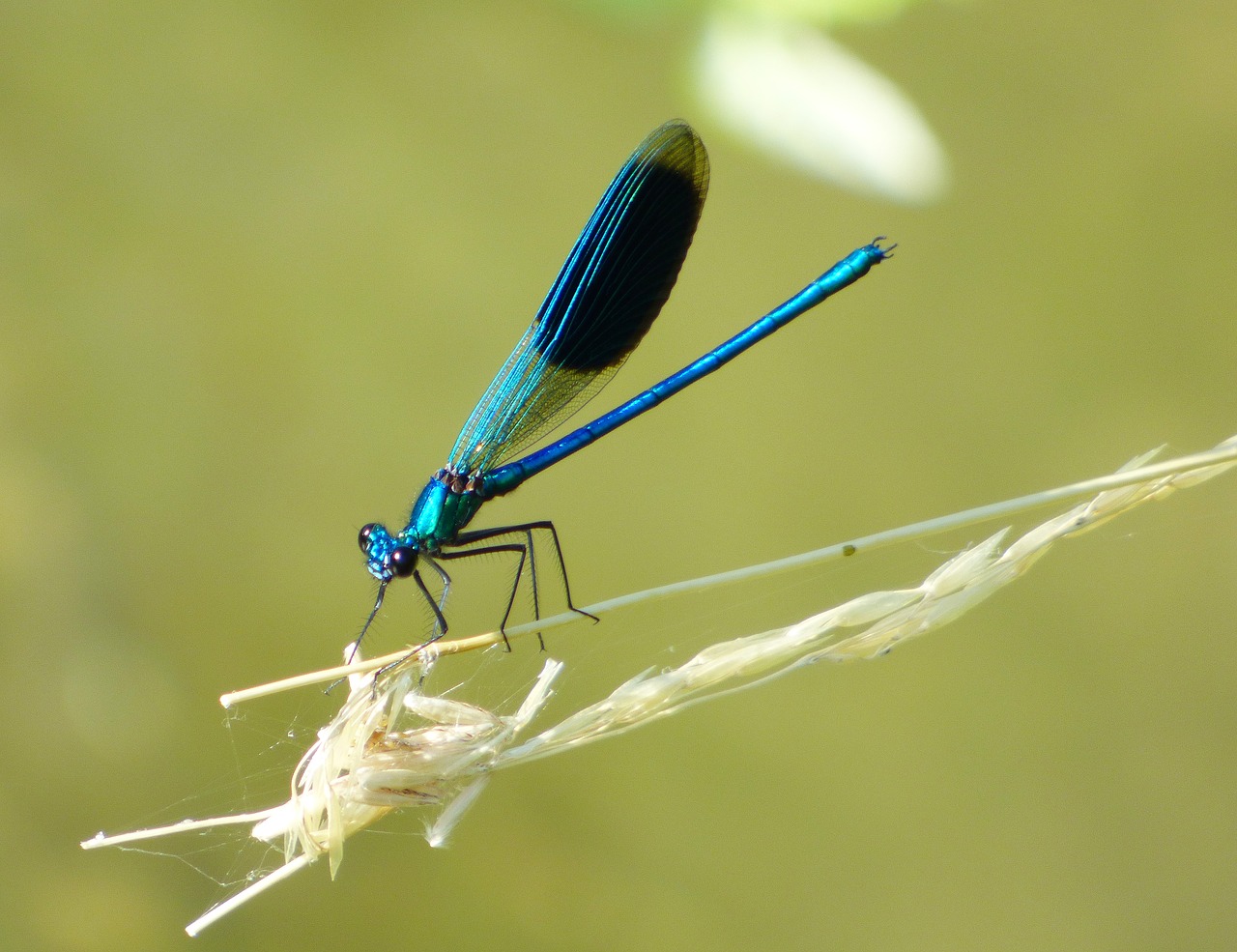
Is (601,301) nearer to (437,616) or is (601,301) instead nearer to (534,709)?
(437,616)

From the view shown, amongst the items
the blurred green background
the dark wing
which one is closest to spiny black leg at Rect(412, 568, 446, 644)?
the dark wing

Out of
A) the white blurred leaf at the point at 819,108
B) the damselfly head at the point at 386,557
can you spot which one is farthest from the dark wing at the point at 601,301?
the white blurred leaf at the point at 819,108

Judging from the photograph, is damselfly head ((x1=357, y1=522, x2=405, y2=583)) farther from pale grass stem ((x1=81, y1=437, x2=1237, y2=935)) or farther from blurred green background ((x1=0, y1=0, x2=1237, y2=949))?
blurred green background ((x1=0, y1=0, x2=1237, y2=949))

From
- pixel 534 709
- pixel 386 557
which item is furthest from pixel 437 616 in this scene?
pixel 534 709

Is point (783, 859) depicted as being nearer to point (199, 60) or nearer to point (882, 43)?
point (882, 43)

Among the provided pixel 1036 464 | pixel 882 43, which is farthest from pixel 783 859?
pixel 882 43
